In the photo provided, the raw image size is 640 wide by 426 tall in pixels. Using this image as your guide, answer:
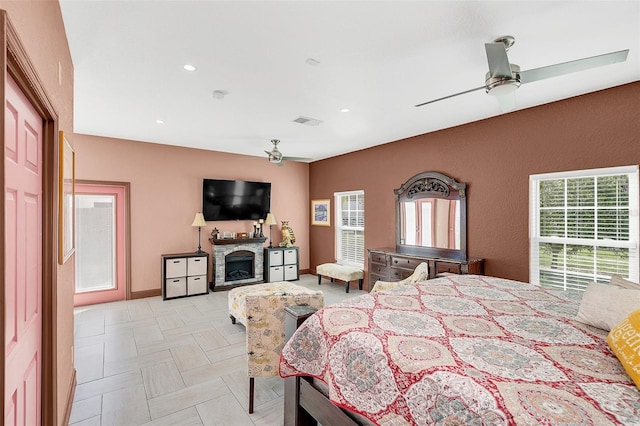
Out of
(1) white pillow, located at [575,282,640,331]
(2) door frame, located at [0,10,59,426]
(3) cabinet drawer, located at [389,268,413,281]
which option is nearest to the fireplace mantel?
(3) cabinet drawer, located at [389,268,413,281]

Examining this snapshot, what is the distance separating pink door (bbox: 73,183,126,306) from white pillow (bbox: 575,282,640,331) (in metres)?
6.01

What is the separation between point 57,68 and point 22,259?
1269 mm

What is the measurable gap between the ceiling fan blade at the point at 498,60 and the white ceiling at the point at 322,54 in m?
0.22

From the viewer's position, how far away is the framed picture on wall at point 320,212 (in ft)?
22.8

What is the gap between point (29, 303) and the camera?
4.60 feet

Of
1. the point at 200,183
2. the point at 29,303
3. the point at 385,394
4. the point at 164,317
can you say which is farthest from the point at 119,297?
the point at 385,394

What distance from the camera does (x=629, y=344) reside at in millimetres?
1229

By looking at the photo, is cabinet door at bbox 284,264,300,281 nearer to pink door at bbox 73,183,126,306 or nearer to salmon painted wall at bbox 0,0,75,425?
pink door at bbox 73,183,126,306

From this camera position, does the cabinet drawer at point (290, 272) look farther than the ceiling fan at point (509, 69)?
Yes

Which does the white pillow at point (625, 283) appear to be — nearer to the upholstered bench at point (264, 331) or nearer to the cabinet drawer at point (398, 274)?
the upholstered bench at point (264, 331)

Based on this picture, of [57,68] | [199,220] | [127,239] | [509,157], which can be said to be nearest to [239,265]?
[199,220]

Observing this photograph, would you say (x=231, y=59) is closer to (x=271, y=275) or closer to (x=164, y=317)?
(x=164, y=317)

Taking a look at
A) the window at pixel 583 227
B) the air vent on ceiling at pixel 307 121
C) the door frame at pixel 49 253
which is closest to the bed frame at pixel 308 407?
the door frame at pixel 49 253

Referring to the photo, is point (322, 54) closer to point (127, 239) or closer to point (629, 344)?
point (629, 344)
